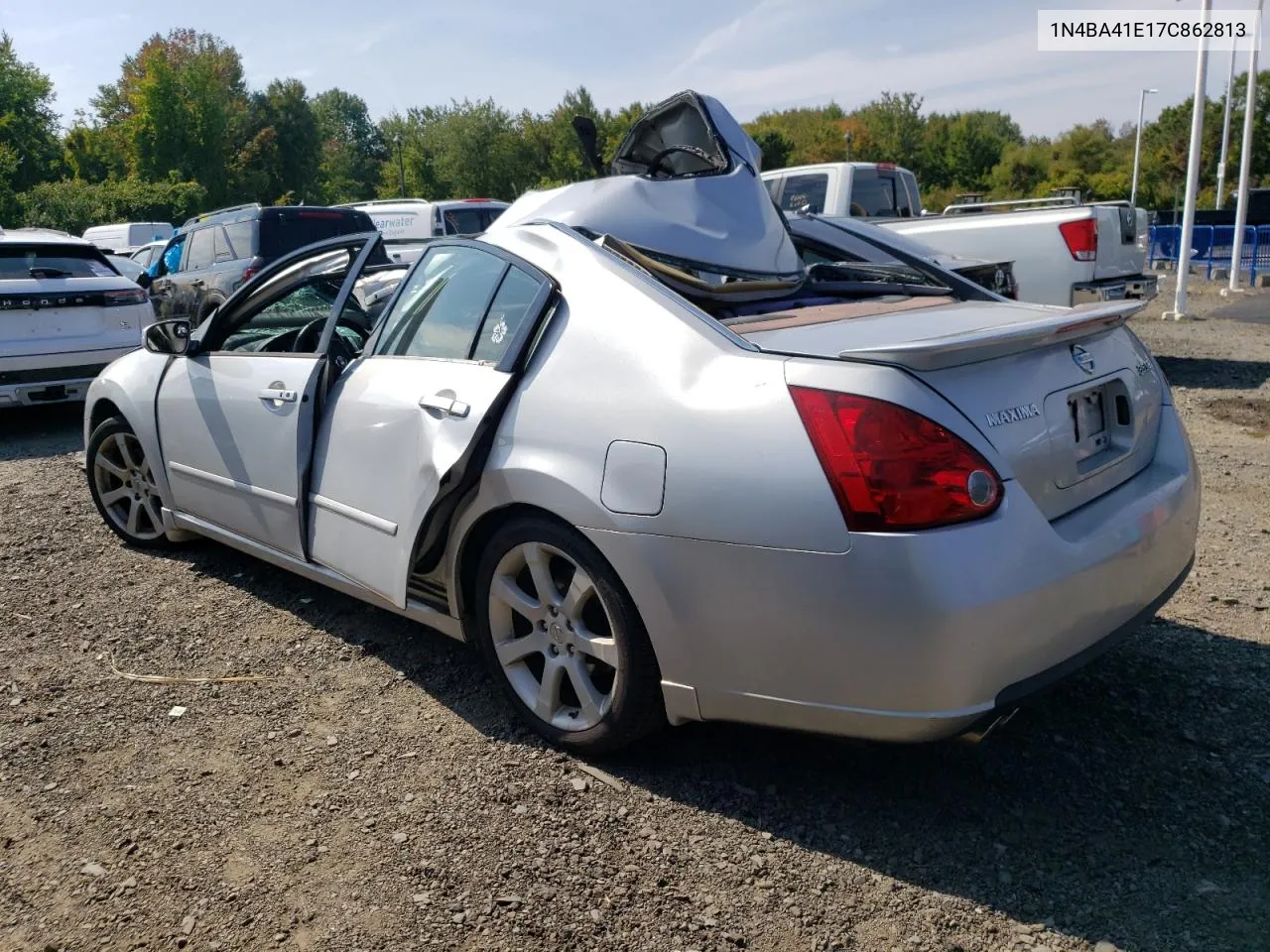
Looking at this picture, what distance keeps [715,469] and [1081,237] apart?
8640 mm

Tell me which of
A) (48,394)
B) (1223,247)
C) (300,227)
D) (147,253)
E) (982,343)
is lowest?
(1223,247)

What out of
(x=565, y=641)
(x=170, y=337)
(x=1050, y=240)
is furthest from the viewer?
(x=1050, y=240)

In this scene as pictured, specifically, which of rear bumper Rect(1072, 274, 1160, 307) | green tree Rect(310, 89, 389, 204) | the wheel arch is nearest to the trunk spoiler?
the wheel arch

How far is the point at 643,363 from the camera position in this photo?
110 inches

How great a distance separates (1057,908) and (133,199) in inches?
1964

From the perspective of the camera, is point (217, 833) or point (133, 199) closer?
point (217, 833)

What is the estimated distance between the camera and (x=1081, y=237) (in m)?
9.87

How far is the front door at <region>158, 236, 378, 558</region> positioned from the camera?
3939 mm

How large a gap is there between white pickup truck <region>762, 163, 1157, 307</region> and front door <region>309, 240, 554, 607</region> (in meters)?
7.26

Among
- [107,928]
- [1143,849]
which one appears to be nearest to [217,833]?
[107,928]

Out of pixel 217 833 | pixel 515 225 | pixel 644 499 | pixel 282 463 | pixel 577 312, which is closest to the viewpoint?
pixel 644 499

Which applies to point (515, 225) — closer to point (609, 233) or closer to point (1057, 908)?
point (609, 233)

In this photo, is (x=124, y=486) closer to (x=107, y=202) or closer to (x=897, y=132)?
(x=107, y=202)

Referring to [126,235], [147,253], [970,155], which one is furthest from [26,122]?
[970,155]
